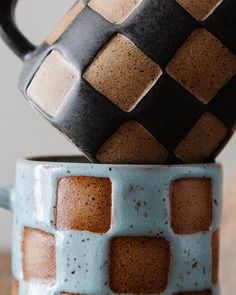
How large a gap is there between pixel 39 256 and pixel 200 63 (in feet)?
0.61

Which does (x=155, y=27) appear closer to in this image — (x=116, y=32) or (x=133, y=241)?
(x=116, y=32)

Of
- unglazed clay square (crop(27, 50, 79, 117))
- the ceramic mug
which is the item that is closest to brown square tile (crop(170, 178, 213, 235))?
the ceramic mug

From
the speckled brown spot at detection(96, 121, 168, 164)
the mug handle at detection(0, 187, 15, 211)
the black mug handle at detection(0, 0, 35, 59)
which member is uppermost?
the black mug handle at detection(0, 0, 35, 59)

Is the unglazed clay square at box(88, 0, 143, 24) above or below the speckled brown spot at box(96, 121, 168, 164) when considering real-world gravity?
above

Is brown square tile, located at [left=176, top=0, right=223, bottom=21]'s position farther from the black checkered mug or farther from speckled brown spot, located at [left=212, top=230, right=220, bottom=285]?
speckled brown spot, located at [left=212, top=230, right=220, bottom=285]

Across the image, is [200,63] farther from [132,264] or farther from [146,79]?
→ [132,264]

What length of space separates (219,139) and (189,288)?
0.37ft

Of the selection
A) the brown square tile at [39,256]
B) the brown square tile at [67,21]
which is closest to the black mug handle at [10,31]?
the brown square tile at [67,21]

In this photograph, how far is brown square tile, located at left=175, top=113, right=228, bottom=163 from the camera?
0.49 m

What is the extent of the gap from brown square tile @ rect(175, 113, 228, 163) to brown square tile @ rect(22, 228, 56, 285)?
0.12m

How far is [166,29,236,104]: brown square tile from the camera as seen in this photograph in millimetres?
478

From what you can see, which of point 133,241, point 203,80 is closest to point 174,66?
point 203,80

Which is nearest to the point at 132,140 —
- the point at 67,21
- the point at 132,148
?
the point at 132,148

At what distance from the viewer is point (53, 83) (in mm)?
501
